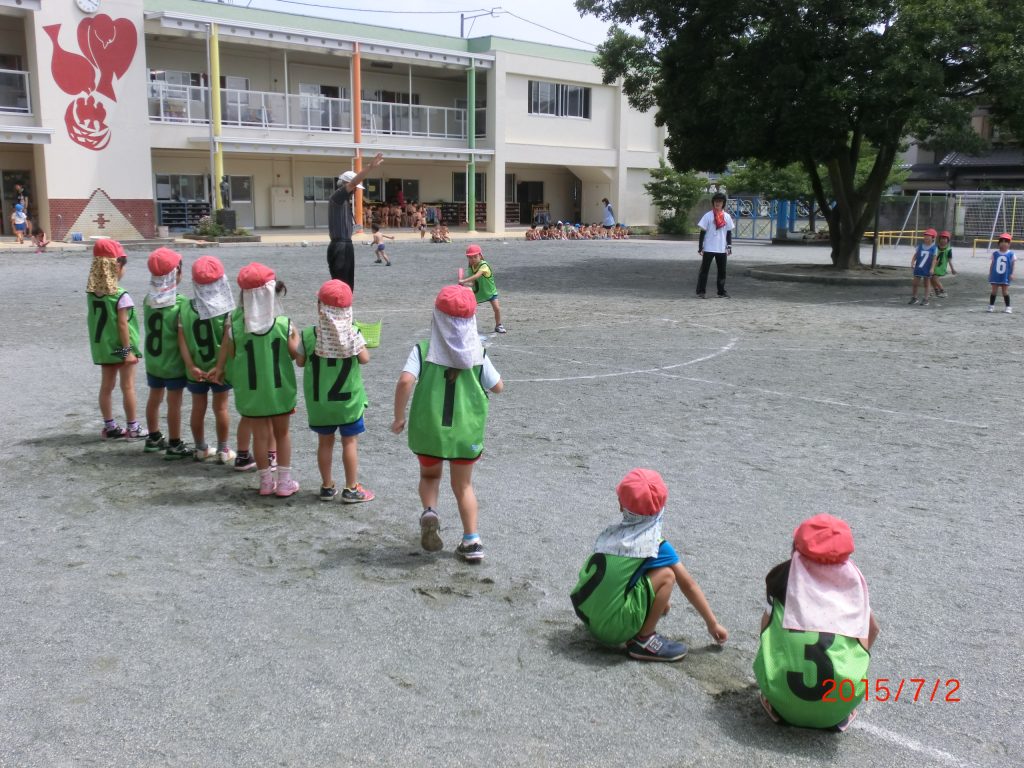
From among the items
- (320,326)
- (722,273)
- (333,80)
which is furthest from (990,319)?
(333,80)

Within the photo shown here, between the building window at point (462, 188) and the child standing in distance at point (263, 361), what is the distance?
37.5 metres

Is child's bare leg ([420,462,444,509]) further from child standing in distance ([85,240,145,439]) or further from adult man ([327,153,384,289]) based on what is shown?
adult man ([327,153,384,289])

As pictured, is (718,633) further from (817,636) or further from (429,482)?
(429,482)

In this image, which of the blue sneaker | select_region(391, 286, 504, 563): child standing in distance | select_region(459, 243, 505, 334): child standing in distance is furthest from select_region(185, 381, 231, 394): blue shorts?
select_region(459, 243, 505, 334): child standing in distance

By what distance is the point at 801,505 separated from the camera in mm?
5980

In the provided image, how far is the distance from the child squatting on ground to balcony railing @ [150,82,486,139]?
32.1 meters

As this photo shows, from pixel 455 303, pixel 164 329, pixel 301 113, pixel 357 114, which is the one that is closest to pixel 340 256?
pixel 164 329

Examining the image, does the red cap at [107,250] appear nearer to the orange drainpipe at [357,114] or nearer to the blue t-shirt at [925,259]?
the blue t-shirt at [925,259]

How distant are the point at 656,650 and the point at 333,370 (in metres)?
2.79

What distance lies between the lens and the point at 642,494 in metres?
3.94

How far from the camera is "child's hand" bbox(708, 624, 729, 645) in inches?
159

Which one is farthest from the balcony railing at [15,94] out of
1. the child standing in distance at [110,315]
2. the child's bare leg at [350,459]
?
the child's bare leg at [350,459]

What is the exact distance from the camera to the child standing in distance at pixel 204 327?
6.57 m
